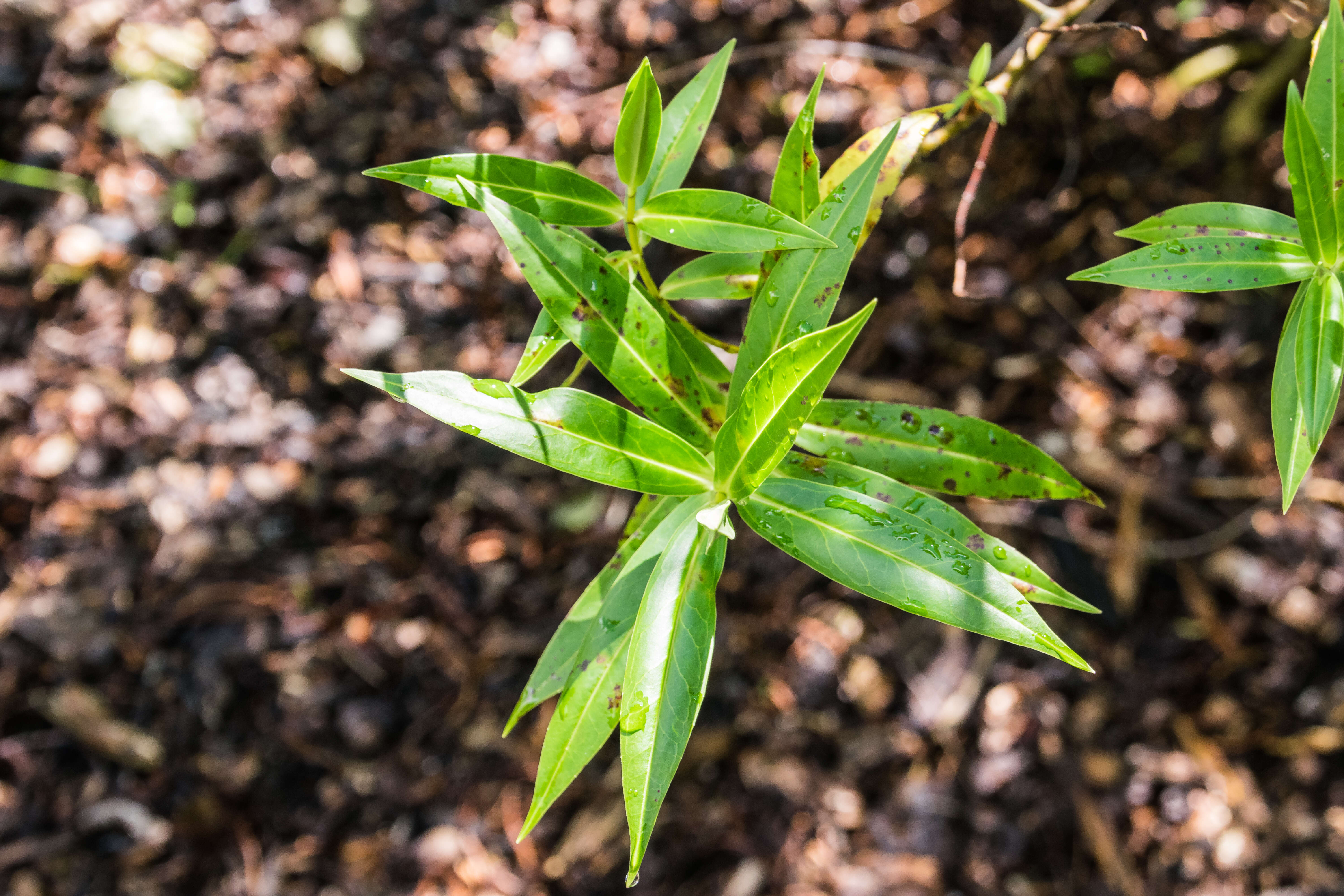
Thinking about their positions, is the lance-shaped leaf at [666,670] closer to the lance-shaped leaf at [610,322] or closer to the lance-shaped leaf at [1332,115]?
the lance-shaped leaf at [610,322]

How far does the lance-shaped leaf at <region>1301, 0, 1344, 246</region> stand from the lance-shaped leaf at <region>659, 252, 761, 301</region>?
2.24ft

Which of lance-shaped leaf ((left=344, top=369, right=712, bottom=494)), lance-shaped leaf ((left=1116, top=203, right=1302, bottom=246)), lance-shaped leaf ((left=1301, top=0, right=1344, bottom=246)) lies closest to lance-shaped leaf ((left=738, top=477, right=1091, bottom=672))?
lance-shaped leaf ((left=344, top=369, right=712, bottom=494))

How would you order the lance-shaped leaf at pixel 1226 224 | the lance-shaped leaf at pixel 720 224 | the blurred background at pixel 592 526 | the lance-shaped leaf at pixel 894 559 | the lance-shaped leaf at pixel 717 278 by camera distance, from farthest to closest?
the blurred background at pixel 592 526, the lance-shaped leaf at pixel 717 278, the lance-shaped leaf at pixel 1226 224, the lance-shaped leaf at pixel 720 224, the lance-shaped leaf at pixel 894 559

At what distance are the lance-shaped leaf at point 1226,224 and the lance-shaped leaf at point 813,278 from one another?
380 millimetres

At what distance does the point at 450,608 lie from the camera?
228 cm

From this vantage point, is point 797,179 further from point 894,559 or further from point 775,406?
point 894,559

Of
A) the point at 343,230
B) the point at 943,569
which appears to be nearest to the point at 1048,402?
the point at 943,569

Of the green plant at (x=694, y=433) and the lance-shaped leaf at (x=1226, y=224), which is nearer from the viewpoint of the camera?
the green plant at (x=694, y=433)

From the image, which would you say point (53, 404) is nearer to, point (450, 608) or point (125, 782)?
point (125, 782)

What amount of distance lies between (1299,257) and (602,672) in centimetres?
103

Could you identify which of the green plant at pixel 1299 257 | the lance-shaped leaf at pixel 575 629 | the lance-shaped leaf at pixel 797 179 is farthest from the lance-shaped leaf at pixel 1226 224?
the lance-shaped leaf at pixel 575 629

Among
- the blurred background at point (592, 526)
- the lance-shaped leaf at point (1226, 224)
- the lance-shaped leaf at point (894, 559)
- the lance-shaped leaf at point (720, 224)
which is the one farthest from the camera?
the blurred background at point (592, 526)

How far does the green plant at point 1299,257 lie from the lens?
885 mm

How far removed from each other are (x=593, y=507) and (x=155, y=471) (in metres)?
1.38
